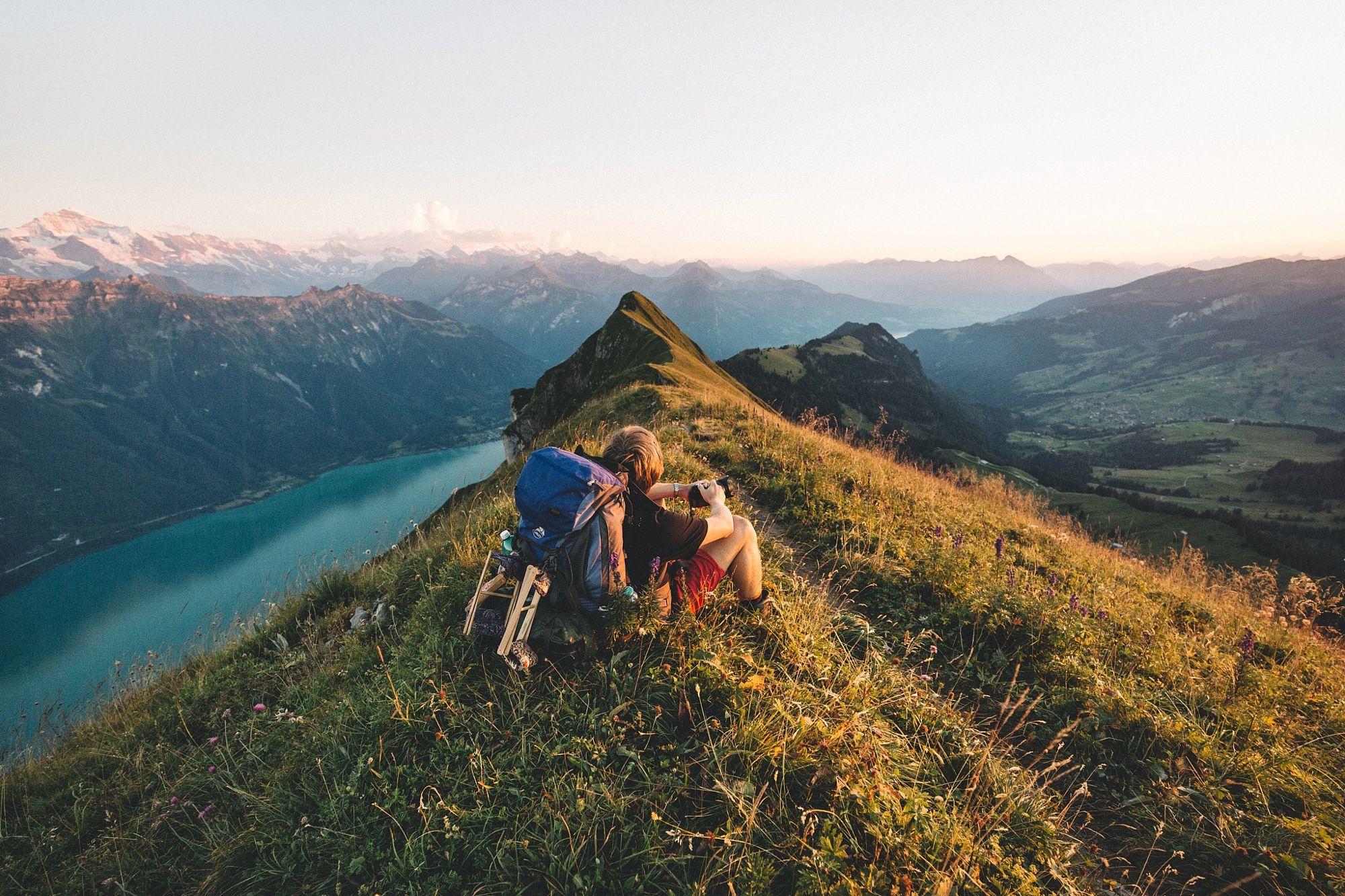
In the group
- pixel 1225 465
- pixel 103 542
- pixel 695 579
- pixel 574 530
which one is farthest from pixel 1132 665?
pixel 103 542

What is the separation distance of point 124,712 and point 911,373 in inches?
8684

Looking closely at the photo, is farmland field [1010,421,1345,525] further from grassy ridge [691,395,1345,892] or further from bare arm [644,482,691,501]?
bare arm [644,482,691,501]

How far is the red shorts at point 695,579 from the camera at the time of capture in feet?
14.6

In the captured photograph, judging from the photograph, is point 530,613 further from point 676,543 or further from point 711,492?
point 711,492

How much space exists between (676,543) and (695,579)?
0.44m

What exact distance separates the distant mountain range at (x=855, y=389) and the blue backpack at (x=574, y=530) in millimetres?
103091

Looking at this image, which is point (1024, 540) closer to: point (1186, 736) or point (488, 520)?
point (1186, 736)

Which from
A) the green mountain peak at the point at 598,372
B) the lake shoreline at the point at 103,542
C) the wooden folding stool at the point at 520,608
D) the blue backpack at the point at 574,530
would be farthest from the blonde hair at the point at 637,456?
the lake shoreline at the point at 103,542

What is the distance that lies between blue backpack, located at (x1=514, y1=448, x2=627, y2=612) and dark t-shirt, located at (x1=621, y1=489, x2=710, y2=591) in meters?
0.51

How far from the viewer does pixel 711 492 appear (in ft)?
16.8

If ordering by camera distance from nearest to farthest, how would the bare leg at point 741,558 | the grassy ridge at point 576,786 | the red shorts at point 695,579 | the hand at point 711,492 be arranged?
1. the grassy ridge at point 576,786
2. the red shorts at point 695,579
3. the bare leg at point 741,558
4. the hand at point 711,492

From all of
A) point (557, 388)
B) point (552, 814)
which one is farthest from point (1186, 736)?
point (557, 388)

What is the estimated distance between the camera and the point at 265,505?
579ft

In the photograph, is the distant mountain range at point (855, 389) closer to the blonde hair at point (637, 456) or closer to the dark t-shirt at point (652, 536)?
the blonde hair at point (637, 456)
